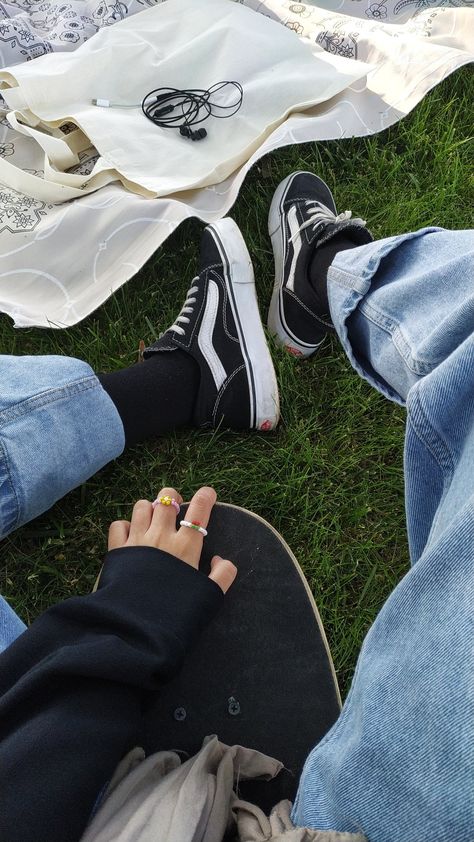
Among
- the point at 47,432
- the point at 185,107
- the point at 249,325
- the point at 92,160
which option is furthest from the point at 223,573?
the point at 185,107

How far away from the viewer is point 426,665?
49 centimetres

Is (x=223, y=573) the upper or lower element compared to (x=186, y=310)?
lower

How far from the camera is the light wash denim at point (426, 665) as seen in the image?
46 cm

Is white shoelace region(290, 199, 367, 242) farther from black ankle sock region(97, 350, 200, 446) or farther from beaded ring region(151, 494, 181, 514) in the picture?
beaded ring region(151, 494, 181, 514)

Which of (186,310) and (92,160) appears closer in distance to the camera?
(186,310)

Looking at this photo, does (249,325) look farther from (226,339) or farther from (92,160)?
(92,160)

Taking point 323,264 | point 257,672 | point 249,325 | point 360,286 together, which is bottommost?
point 257,672

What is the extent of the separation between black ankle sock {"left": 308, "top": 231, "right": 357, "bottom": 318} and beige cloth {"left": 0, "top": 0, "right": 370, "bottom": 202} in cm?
30

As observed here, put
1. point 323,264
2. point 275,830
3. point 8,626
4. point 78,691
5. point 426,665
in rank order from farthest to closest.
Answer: point 323,264 → point 8,626 → point 78,691 → point 275,830 → point 426,665

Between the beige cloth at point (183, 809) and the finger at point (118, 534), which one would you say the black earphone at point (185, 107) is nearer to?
the finger at point (118, 534)

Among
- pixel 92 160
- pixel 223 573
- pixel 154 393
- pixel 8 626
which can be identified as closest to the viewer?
pixel 8 626

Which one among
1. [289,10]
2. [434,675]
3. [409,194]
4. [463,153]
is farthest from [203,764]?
[289,10]

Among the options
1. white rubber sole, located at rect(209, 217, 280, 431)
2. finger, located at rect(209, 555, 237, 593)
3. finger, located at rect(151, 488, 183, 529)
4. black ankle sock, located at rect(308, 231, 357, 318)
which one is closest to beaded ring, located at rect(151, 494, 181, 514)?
finger, located at rect(151, 488, 183, 529)

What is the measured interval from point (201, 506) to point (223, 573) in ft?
0.41
